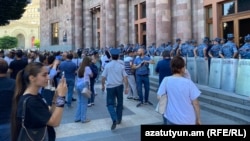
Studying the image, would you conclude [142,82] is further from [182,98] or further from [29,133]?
[29,133]

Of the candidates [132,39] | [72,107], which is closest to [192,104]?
[72,107]

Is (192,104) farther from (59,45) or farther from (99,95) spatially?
(59,45)

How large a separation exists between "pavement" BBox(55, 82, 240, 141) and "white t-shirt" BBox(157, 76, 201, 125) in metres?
2.58

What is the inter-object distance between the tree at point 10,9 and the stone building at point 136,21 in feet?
24.6

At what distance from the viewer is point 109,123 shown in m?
8.45

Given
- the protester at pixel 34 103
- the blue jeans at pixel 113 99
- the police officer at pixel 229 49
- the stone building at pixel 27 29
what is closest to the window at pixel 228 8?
the police officer at pixel 229 49

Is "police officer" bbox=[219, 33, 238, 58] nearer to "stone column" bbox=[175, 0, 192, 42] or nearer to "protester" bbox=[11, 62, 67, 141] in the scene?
"stone column" bbox=[175, 0, 192, 42]

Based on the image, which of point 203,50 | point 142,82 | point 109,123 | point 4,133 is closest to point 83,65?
point 109,123

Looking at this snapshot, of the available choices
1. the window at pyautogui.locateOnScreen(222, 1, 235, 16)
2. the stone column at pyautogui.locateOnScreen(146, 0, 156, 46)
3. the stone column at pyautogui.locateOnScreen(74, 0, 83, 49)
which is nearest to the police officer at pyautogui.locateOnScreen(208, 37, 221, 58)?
the window at pyautogui.locateOnScreen(222, 1, 235, 16)

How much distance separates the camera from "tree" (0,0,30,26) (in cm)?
1892

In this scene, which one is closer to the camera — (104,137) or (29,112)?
(29,112)

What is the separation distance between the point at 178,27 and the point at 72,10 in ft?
67.4

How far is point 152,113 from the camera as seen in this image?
938 cm

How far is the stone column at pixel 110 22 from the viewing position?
2650cm
